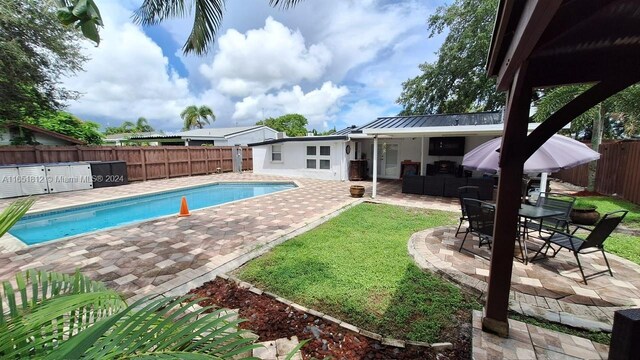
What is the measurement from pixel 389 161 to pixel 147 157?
1336 cm

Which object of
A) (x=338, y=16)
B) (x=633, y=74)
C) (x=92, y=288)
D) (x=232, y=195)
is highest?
(x=338, y=16)

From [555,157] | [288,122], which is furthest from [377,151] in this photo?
[288,122]

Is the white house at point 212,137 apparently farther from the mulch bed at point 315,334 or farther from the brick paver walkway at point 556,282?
the brick paver walkway at point 556,282

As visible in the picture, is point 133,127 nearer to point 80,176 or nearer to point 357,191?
point 80,176

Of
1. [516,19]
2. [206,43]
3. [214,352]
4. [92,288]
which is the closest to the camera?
[214,352]

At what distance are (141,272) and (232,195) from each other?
8.13 meters

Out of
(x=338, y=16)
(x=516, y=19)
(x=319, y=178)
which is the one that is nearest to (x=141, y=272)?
(x=516, y=19)

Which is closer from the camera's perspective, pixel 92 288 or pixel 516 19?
pixel 92 288

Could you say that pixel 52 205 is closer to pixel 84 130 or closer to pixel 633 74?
pixel 84 130

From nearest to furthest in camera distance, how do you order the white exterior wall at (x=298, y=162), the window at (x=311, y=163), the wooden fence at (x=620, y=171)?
the wooden fence at (x=620, y=171) < the white exterior wall at (x=298, y=162) < the window at (x=311, y=163)

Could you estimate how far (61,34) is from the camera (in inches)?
397

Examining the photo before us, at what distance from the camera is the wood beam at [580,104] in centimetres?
197

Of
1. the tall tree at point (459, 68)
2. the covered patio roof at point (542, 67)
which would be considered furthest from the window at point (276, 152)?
the covered patio roof at point (542, 67)

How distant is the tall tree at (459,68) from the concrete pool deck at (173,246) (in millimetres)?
12911
